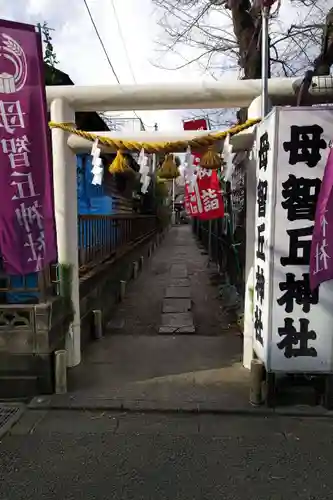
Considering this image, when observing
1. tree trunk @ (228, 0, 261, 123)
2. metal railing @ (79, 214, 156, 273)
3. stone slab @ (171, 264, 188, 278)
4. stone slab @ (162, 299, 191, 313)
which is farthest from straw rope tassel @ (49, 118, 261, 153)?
stone slab @ (171, 264, 188, 278)

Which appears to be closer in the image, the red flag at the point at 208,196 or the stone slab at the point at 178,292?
the red flag at the point at 208,196

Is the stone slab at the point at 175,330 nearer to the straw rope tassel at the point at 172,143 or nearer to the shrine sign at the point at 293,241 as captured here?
the shrine sign at the point at 293,241

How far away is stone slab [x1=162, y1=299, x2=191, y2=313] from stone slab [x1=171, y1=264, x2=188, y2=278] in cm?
397

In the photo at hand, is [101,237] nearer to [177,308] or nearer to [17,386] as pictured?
[177,308]

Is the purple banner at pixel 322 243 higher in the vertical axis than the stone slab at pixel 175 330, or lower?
higher

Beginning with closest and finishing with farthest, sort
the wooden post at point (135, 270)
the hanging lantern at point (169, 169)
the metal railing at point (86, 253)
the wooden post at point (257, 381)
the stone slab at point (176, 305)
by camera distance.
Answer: the wooden post at point (257, 381), the metal railing at point (86, 253), the hanging lantern at point (169, 169), the stone slab at point (176, 305), the wooden post at point (135, 270)

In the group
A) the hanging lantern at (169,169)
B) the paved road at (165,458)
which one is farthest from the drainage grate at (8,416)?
the hanging lantern at (169,169)

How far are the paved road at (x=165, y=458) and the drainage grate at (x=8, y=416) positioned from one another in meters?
0.11

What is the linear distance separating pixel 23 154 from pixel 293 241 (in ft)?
11.0

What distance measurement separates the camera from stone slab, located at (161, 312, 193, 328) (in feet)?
28.8

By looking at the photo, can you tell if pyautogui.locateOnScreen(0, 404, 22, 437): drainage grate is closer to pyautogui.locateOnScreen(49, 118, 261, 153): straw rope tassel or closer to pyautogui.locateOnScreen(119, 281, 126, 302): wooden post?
pyautogui.locateOnScreen(49, 118, 261, 153): straw rope tassel

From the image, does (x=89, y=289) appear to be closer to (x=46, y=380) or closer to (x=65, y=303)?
(x=65, y=303)

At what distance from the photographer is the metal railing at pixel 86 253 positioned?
542cm

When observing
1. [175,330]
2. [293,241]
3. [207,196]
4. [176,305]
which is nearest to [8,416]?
[293,241]
